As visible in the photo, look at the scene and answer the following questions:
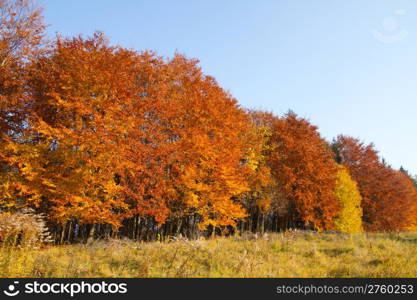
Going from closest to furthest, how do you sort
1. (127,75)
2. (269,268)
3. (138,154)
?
(269,268) < (138,154) < (127,75)

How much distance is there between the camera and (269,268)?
7.69m

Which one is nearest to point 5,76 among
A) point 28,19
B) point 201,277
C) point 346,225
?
point 28,19

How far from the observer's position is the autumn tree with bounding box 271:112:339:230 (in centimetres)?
3023

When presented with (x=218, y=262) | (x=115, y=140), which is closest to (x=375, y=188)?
(x=115, y=140)

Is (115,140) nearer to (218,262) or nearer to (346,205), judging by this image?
(218,262)

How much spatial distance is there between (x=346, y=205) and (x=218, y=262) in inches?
1201

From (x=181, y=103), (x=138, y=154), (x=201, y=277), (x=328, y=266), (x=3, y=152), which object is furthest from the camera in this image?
(x=181, y=103)

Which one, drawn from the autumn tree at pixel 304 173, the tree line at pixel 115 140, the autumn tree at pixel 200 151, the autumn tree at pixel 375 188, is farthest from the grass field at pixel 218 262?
the autumn tree at pixel 375 188

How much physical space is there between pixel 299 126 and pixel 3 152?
27.4 m

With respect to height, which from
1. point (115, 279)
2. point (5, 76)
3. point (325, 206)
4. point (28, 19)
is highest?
point (28, 19)

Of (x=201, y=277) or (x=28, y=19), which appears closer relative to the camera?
(x=201, y=277)

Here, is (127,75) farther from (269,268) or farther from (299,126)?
(299,126)

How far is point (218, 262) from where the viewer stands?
8133 millimetres

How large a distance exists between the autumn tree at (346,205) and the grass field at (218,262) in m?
23.5
